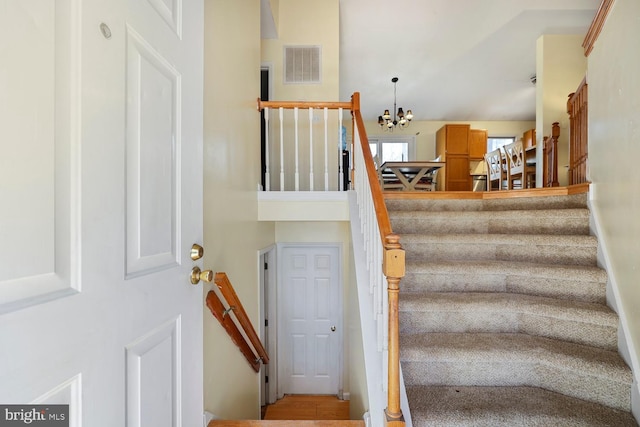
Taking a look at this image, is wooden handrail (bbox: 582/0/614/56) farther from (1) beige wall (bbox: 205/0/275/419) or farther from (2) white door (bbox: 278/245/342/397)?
(2) white door (bbox: 278/245/342/397)

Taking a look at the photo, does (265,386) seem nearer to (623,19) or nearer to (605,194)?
(605,194)

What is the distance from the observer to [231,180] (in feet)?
6.62

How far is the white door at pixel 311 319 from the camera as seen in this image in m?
3.95

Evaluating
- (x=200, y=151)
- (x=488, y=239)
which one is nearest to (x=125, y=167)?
(x=200, y=151)

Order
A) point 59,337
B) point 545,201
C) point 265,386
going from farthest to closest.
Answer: point 265,386
point 545,201
point 59,337

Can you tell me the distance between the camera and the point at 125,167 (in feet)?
2.36

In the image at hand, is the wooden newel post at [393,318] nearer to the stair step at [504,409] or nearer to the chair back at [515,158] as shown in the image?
the stair step at [504,409]

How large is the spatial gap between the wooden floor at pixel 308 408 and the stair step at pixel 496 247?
2376mm

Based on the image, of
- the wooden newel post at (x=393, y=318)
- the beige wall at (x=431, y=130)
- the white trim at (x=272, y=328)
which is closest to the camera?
the wooden newel post at (x=393, y=318)

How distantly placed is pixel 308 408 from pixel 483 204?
→ 10.00 ft

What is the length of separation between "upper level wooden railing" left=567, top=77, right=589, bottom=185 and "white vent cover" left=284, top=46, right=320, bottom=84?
109 inches

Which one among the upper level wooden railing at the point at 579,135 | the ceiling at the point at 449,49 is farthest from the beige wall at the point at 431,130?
the upper level wooden railing at the point at 579,135

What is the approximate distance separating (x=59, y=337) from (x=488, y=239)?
8.44ft

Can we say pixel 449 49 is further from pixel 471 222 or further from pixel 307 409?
pixel 307 409
